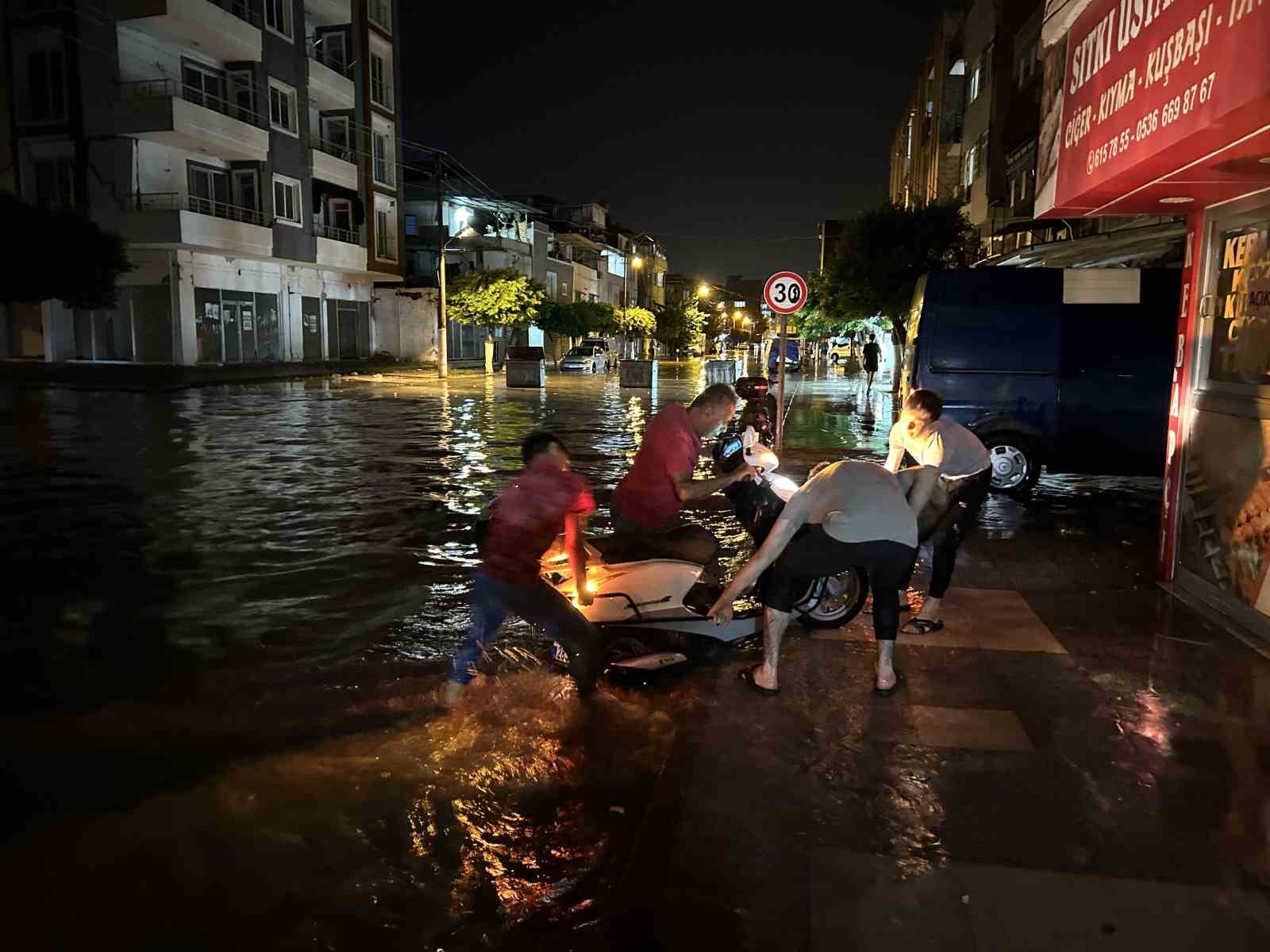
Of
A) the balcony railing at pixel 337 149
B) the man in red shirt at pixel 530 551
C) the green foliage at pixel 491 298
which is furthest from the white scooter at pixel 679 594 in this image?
the balcony railing at pixel 337 149

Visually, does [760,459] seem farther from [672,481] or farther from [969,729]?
[969,729]

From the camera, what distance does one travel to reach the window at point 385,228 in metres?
48.9

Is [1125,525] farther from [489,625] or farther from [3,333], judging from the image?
[3,333]

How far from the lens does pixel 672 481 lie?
5.87 metres

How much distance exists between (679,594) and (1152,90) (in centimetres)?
375

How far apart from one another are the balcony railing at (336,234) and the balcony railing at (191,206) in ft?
14.9

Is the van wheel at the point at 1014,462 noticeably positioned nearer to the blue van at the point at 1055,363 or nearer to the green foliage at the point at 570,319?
the blue van at the point at 1055,363

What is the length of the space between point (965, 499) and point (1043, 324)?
577 cm

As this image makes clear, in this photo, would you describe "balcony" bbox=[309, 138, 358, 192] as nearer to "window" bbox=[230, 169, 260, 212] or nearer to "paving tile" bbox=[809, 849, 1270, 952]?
"window" bbox=[230, 169, 260, 212]

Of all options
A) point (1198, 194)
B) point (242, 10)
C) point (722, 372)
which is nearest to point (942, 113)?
point (722, 372)

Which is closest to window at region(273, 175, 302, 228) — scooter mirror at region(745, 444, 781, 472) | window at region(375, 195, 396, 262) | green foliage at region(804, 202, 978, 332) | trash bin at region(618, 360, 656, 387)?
window at region(375, 195, 396, 262)

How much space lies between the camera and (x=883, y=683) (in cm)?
531

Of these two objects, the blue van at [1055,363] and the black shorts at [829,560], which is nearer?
the black shorts at [829,560]

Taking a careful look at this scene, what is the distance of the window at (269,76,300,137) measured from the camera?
39.9 meters
